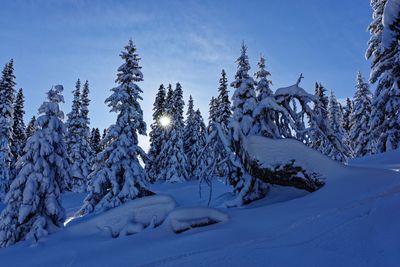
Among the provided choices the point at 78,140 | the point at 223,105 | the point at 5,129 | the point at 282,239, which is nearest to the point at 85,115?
the point at 78,140

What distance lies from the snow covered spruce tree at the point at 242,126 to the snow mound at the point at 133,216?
266cm

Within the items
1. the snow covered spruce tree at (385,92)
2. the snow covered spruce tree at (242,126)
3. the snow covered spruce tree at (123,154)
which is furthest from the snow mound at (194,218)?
the snow covered spruce tree at (385,92)

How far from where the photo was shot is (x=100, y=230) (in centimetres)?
878

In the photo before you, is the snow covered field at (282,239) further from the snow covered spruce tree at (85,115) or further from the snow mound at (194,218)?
the snow covered spruce tree at (85,115)

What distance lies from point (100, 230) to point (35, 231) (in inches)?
428

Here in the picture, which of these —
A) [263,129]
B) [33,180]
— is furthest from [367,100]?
[33,180]

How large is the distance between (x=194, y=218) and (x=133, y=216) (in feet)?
7.96

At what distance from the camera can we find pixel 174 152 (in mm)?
44281

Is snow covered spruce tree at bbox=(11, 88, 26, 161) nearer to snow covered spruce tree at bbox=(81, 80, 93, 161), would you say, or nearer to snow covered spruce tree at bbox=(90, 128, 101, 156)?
snow covered spruce tree at bbox=(81, 80, 93, 161)

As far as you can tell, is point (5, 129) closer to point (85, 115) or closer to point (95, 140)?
point (85, 115)

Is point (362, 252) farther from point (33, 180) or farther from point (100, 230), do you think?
point (33, 180)

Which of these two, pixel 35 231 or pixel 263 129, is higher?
pixel 263 129

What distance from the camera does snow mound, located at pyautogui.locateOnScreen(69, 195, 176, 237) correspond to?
28.3 ft

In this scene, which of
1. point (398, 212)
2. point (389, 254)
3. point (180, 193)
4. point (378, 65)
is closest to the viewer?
point (389, 254)
